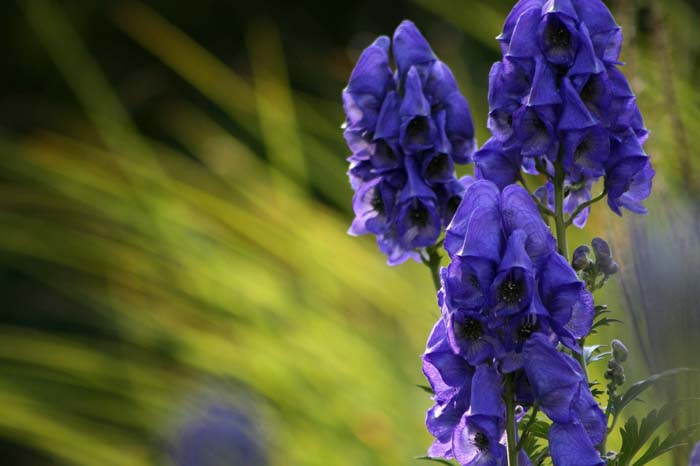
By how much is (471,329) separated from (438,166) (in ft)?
1.82

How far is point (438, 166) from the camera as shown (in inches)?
60.4

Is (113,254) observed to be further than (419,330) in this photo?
Yes

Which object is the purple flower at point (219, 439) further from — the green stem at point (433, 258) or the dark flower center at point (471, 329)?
the dark flower center at point (471, 329)

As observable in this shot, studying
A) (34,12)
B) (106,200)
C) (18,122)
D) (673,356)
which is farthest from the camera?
(18,122)

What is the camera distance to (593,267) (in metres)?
1.24

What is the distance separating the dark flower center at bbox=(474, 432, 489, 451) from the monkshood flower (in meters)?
0.47

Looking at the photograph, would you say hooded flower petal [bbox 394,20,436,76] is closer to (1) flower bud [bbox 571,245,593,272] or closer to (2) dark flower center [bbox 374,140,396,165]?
(2) dark flower center [bbox 374,140,396,165]

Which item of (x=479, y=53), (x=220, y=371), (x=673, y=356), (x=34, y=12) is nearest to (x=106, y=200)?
(x=220, y=371)

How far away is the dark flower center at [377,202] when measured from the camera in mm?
1568

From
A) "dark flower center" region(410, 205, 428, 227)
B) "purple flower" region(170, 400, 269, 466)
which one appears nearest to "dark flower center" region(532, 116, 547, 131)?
"dark flower center" region(410, 205, 428, 227)

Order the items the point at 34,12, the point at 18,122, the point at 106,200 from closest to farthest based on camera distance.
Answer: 1. the point at 106,200
2. the point at 34,12
3. the point at 18,122

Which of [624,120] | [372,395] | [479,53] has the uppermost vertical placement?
[479,53]

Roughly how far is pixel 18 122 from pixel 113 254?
4.13m

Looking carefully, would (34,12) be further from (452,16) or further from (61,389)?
(452,16)
